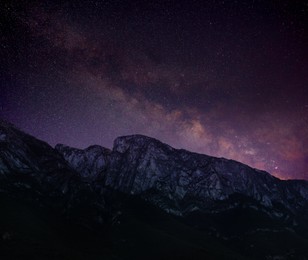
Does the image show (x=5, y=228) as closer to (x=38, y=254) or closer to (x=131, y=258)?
(x=38, y=254)

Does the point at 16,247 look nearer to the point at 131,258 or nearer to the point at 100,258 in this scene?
the point at 100,258

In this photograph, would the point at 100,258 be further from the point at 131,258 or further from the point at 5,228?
the point at 5,228

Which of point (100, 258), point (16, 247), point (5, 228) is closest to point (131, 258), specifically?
point (100, 258)

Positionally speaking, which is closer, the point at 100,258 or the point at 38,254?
the point at 38,254

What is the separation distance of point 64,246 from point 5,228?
44016 mm

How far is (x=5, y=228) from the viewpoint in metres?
195

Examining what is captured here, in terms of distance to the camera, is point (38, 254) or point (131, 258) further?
point (131, 258)

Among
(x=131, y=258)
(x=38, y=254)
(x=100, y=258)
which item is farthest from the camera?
(x=131, y=258)

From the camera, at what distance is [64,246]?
656 feet

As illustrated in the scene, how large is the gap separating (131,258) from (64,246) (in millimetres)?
50536

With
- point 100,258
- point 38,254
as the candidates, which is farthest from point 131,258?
point 38,254

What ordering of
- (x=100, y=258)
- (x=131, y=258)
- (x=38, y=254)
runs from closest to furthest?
(x=38, y=254)
(x=100, y=258)
(x=131, y=258)

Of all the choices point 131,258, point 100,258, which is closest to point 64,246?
point 100,258

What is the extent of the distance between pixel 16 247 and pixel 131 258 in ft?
254
